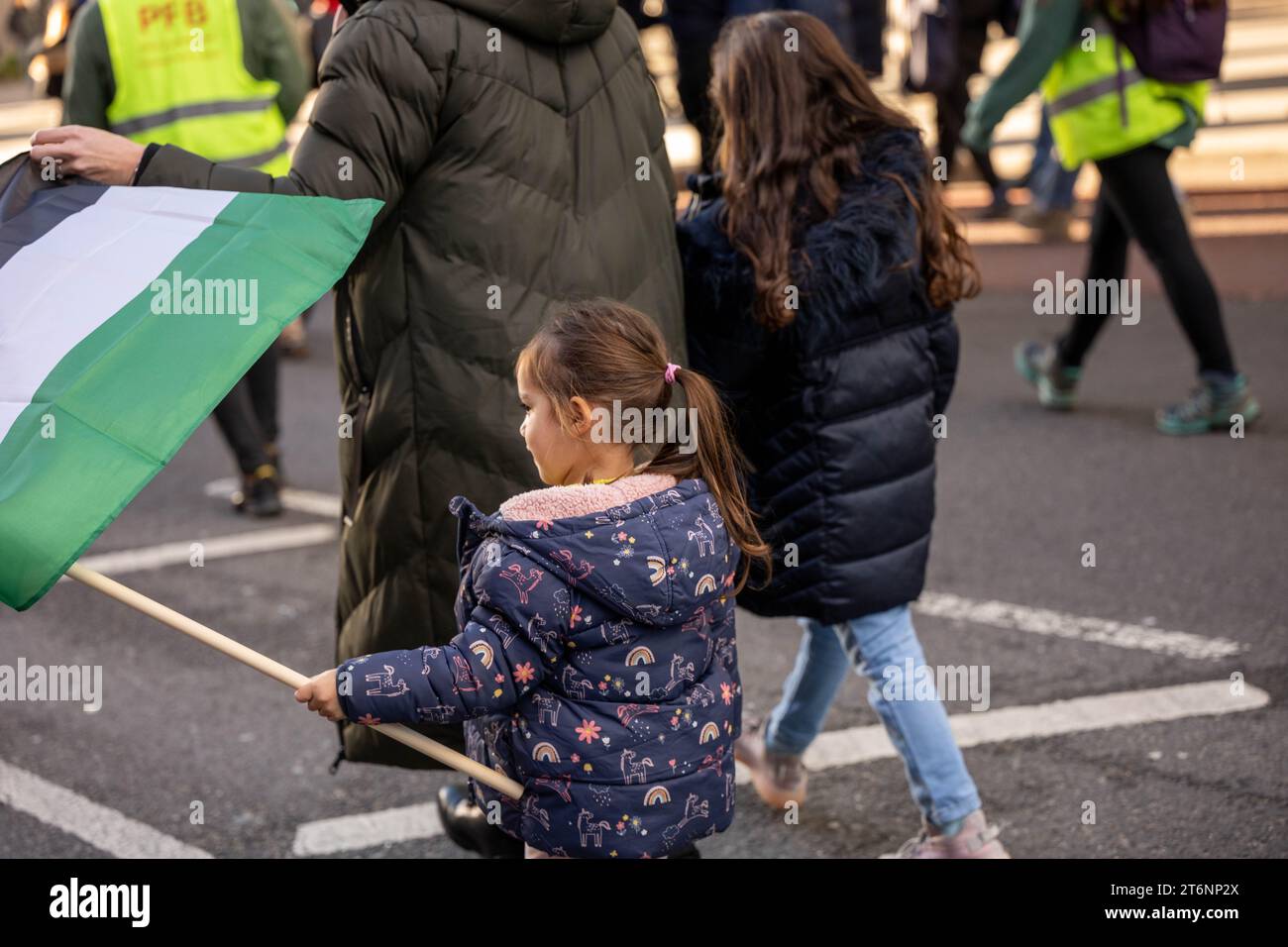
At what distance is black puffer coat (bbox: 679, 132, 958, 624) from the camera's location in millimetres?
3436

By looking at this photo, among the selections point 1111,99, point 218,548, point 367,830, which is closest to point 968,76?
point 1111,99

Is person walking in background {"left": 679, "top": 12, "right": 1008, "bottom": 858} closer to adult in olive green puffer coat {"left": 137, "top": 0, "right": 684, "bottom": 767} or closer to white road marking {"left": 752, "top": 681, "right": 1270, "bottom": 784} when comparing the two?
adult in olive green puffer coat {"left": 137, "top": 0, "right": 684, "bottom": 767}

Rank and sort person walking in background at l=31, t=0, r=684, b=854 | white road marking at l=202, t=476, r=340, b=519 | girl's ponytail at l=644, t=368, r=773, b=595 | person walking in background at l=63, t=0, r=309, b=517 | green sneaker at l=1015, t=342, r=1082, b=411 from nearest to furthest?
girl's ponytail at l=644, t=368, r=773, b=595 < person walking in background at l=31, t=0, r=684, b=854 < person walking in background at l=63, t=0, r=309, b=517 < white road marking at l=202, t=476, r=340, b=519 < green sneaker at l=1015, t=342, r=1082, b=411

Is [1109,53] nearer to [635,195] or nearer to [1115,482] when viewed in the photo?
[1115,482]

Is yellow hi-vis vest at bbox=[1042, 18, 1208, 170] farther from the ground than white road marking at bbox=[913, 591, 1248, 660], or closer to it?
farther from the ground

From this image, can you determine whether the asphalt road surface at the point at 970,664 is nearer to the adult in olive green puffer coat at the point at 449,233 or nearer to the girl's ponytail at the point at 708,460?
the adult in olive green puffer coat at the point at 449,233

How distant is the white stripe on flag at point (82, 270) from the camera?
2.69 m

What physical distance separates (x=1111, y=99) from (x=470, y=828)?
419 centimetres

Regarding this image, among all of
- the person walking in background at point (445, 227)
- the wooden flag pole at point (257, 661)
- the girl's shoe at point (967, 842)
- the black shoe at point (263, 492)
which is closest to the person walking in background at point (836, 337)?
the girl's shoe at point (967, 842)

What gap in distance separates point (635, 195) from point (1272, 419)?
14.4ft

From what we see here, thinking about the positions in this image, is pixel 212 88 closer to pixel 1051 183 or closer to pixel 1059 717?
pixel 1059 717

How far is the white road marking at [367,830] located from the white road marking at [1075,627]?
1.88 metres

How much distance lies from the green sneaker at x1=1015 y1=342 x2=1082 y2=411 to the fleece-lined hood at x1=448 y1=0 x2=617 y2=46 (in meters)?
4.60

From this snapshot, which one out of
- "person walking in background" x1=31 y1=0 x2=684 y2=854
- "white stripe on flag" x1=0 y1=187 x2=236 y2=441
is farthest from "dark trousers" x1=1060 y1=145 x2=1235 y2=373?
A: "white stripe on flag" x1=0 y1=187 x2=236 y2=441
